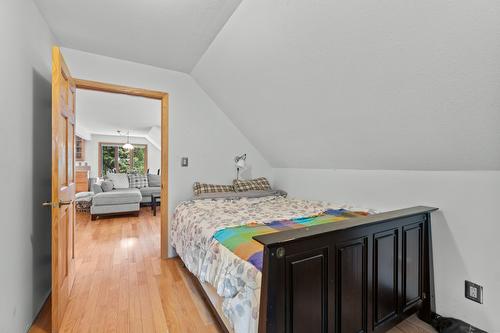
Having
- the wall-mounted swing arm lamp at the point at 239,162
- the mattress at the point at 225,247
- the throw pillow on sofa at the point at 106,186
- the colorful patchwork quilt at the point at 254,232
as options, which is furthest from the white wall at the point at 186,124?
the throw pillow on sofa at the point at 106,186

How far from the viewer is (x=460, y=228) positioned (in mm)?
1630

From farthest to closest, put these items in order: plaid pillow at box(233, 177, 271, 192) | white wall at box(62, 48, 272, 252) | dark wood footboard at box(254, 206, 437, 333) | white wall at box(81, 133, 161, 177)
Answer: white wall at box(81, 133, 161, 177) < plaid pillow at box(233, 177, 271, 192) < white wall at box(62, 48, 272, 252) < dark wood footboard at box(254, 206, 437, 333)

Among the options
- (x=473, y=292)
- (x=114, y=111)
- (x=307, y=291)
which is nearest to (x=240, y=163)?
(x=307, y=291)

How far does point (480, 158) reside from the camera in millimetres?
1479

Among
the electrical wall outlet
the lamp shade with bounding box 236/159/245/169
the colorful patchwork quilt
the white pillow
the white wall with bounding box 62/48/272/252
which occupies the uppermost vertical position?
the white wall with bounding box 62/48/272/252

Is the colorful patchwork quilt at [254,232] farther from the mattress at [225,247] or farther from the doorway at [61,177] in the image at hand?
the doorway at [61,177]

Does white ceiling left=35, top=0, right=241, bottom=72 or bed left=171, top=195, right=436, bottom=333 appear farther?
white ceiling left=35, top=0, right=241, bottom=72

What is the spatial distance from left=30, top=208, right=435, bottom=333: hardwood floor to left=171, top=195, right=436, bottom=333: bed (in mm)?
277

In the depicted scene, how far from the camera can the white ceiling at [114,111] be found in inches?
165

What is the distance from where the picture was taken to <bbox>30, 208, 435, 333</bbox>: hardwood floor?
1.65 meters

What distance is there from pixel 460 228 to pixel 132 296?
2.61 metres

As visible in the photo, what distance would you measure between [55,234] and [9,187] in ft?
1.31

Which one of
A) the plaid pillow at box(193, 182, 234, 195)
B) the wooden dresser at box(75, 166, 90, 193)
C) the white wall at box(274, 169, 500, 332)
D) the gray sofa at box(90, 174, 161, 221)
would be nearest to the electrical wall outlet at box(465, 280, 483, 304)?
the white wall at box(274, 169, 500, 332)

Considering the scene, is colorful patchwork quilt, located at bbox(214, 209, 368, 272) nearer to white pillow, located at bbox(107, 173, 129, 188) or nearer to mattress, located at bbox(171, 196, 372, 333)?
mattress, located at bbox(171, 196, 372, 333)
